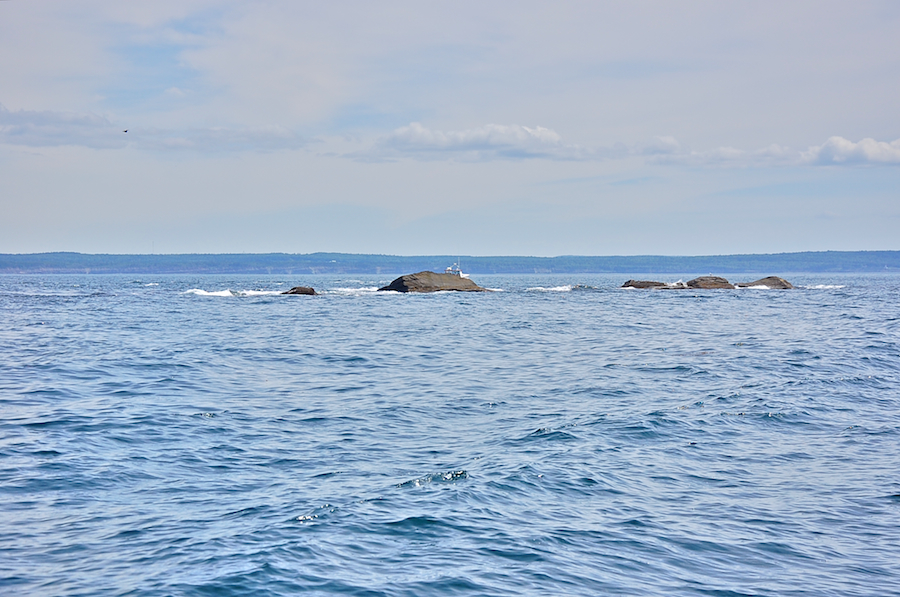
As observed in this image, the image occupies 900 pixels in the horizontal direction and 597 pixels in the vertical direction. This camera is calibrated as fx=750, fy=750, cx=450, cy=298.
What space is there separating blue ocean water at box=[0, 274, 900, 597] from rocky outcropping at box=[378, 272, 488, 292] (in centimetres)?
6395

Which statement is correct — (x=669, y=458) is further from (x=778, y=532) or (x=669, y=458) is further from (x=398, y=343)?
(x=398, y=343)

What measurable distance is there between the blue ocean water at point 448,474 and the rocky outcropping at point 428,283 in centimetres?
6395

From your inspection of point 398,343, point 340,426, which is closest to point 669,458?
point 340,426

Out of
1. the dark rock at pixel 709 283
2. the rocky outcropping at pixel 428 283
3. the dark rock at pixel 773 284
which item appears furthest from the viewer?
the dark rock at pixel 709 283

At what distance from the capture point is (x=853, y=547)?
1077 cm

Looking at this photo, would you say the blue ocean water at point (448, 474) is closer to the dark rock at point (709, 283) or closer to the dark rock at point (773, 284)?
the dark rock at point (709, 283)

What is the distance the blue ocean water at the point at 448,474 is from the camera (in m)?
9.62

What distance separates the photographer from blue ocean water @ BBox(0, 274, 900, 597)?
962cm

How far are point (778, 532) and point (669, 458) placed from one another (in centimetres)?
402

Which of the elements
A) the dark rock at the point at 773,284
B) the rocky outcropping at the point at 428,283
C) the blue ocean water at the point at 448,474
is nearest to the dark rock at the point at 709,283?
the dark rock at the point at 773,284

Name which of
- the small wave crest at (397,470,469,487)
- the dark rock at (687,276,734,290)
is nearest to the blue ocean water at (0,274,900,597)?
the small wave crest at (397,470,469,487)

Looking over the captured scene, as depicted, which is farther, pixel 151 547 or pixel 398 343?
pixel 398 343

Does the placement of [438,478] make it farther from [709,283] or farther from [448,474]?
[709,283]

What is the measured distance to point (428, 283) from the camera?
9619 centimetres
